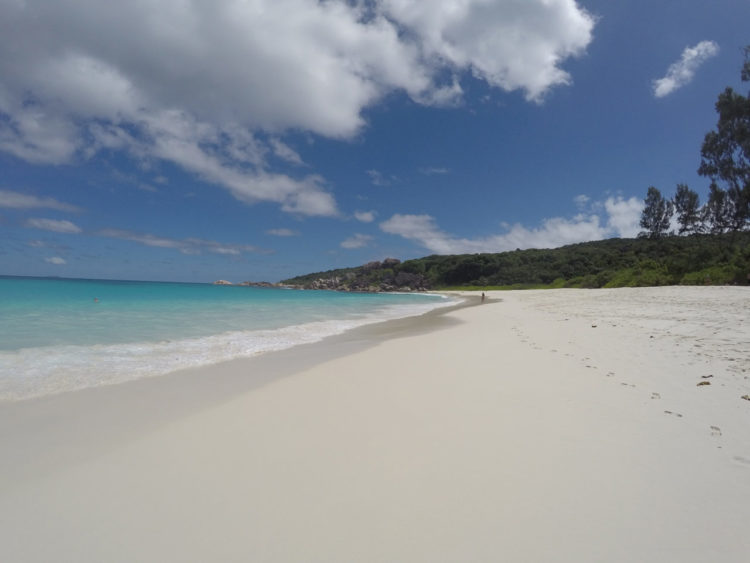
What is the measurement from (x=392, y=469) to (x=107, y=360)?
6.70 m

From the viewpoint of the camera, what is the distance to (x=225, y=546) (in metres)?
1.81

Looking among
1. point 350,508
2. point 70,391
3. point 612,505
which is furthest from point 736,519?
point 70,391

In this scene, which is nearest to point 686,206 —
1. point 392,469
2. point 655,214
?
point 655,214

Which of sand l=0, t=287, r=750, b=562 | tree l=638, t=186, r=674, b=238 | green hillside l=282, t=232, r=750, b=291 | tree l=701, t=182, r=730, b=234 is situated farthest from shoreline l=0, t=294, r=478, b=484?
tree l=638, t=186, r=674, b=238

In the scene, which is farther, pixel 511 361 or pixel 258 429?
pixel 511 361

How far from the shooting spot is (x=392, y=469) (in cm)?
253

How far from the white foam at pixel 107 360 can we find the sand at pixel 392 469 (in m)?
0.75

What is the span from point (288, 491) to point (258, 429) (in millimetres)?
1172

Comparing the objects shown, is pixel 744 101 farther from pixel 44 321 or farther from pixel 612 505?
pixel 44 321

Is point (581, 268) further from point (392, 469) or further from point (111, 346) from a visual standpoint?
point (392, 469)

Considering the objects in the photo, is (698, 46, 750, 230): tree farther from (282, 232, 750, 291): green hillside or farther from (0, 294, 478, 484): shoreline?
(0, 294, 478, 484): shoreline

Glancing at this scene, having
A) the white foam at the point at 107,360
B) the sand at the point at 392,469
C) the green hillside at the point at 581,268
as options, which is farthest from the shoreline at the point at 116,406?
the green hillside at the point at 581,268

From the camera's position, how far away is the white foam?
4.96 m

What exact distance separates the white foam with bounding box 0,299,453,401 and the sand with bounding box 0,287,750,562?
75 cm
